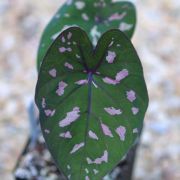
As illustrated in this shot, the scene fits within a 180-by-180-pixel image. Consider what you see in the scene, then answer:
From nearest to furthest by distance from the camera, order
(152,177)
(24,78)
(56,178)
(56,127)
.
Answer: (56,127) → (56,178) → (152,177) → (24,78)

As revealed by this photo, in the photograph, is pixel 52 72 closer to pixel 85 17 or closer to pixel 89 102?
pixel 89 102

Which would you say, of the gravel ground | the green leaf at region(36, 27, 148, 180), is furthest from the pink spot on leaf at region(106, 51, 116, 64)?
the gravel ground

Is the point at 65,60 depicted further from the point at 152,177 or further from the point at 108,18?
the point at 152,177

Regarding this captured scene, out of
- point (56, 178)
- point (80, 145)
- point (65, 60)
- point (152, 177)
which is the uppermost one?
point (65, 60)

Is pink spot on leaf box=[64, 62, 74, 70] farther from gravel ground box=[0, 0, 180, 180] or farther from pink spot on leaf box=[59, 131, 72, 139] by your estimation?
gravel ground box=[0, 0, 180, 180]

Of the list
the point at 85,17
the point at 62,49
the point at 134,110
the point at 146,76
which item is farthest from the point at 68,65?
the point at 146,76

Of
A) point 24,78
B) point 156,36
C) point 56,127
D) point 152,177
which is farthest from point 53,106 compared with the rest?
point 156,36

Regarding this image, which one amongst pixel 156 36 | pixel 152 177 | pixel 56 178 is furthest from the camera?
pixel 156 36

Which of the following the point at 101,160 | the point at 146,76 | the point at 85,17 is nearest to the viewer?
the point at 101,160
